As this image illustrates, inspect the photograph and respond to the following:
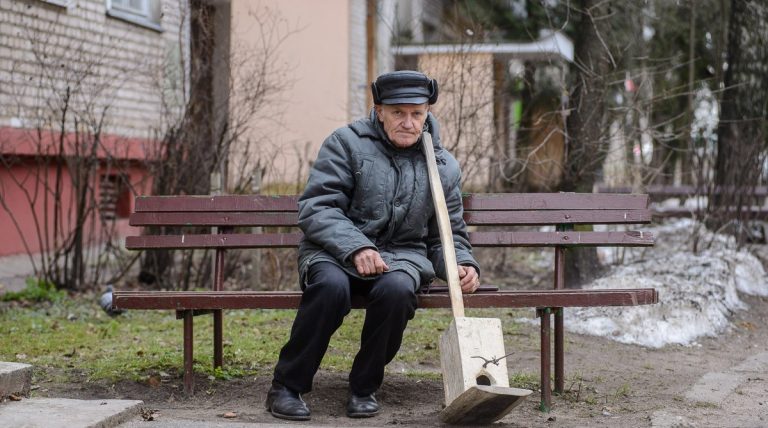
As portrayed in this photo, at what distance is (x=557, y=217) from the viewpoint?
5.32m

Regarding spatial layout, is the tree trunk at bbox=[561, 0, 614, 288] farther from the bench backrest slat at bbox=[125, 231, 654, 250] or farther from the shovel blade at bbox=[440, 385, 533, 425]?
the shovel blade at bbox=[440, 385, 533, 425]

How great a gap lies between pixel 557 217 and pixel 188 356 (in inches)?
78.9

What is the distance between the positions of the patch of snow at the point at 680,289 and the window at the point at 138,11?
6.11 metres

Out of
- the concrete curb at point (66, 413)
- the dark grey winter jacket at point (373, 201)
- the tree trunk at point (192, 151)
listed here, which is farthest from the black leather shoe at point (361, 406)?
the tree trunk at point (192, 151)

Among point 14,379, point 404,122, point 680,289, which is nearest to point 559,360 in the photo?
point 404,122

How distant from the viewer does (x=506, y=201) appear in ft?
17.5

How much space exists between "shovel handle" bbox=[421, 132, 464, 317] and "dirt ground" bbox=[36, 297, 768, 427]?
0.58 metres

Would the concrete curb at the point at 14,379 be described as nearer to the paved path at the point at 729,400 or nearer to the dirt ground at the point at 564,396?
the dirt ground at the point at 564,396

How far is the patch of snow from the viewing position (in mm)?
6797

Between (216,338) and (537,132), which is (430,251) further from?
(537,132)

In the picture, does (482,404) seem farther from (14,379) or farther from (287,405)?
(14,379)

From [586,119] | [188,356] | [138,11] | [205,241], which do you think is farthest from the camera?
[138,11]

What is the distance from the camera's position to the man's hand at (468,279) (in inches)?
178

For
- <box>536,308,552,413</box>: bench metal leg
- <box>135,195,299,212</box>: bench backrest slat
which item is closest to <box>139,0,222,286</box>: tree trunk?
<box>135,195,299,212</box>: bench backrest slat
